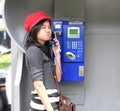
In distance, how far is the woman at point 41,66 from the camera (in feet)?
7.41

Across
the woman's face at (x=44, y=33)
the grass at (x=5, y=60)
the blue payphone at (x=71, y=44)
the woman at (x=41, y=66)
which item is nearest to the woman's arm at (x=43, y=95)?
the woman at (x=41, y=66)

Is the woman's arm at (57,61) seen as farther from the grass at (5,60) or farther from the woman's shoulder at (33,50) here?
the grass at (5,60)

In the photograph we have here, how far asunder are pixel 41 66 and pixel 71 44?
0.77 metres

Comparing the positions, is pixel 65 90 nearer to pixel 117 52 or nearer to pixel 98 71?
pixel 98 71

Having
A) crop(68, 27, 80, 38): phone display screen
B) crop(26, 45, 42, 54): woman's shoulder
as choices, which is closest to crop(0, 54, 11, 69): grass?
crop(68, 27, 80, 38): phone display screen

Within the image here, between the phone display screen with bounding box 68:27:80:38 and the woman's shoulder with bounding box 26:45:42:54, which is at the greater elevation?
the phone display screen with bounding box 68:27:80:38

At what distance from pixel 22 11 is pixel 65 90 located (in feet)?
3.07

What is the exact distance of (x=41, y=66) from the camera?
2275mm

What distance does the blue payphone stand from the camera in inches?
116

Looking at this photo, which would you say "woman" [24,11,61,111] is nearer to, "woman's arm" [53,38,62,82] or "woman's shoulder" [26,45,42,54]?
"woman's shoulder" [26,45,42,54]

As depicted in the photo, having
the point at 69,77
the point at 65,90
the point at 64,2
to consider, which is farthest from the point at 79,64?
the point at 64,2

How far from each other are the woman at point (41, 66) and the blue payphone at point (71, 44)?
504mm

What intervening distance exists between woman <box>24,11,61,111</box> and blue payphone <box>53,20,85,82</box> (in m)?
0.50

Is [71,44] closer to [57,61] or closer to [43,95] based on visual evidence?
[57,61]
